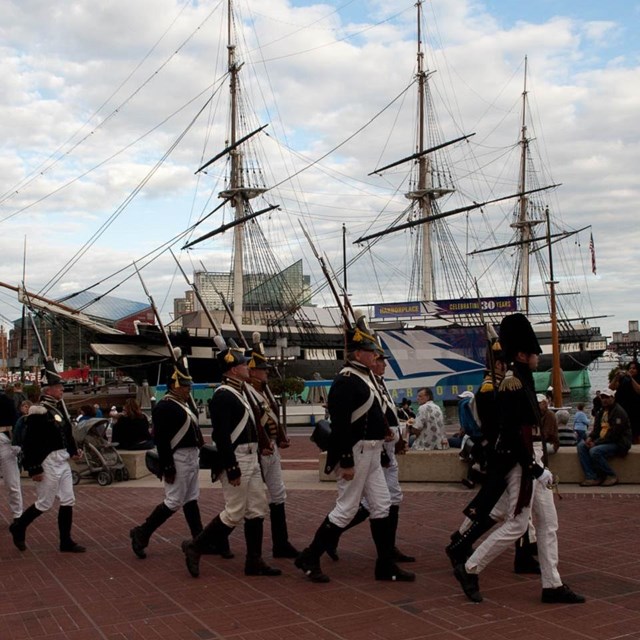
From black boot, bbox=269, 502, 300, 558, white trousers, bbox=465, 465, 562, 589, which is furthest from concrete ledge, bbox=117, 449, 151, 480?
white trousers, bbox=465, 465, 562, 589

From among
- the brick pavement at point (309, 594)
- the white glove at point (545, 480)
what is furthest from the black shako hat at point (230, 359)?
the white glove at point (545, 480)

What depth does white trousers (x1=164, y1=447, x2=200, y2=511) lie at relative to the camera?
716 cm

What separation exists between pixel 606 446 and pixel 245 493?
5665 millimetres

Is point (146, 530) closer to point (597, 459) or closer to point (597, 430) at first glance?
point (597, 459)

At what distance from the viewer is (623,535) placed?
7492 millimetres

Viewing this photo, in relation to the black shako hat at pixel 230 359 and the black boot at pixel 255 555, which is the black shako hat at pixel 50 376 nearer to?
the black shako hat at pixel 230 359

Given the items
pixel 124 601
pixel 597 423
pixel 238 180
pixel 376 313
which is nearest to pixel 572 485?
pixel 597 423

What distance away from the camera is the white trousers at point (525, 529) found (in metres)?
5.41

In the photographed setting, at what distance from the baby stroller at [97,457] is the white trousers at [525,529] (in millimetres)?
8331

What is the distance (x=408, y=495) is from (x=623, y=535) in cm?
335

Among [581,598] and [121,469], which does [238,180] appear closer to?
[121,469]

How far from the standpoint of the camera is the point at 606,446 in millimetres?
Answer: 10234

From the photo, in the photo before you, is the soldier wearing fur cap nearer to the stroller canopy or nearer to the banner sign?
the stroller canopy

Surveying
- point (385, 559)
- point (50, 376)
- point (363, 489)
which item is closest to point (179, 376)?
point (50, 376)
